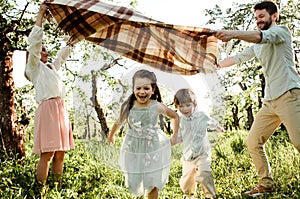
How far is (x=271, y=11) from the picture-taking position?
15.2ft

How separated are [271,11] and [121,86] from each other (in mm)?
2214

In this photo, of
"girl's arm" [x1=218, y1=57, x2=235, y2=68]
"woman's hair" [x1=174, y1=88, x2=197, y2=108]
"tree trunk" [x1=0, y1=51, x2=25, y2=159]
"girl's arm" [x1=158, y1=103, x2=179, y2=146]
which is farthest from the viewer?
"tree trunk" [x1=0, y1=51, x2=25, y2=159]

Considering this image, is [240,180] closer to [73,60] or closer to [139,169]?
[139,169]

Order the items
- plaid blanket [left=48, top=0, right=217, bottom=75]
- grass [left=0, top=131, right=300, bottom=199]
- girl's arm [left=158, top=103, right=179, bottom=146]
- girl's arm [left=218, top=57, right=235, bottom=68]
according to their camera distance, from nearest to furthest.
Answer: plaid blanket [left=48, top=0, right=217, bottom=75] → girl's arm [left=158, top=103, right=179, bottom=146] → grass [left=0, top=131, right=300, bottom=199] → girl's arm [left=218, top=57, right=235, bottom=68]

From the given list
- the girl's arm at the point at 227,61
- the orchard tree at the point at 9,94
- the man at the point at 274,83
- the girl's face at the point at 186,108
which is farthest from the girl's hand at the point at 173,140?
the orchard tree at the point at 9,94

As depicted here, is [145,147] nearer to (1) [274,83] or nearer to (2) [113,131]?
(2) [113,131]

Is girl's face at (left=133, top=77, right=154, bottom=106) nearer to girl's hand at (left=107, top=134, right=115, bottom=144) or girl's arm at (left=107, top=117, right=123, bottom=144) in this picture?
girl's arm at (left=107, top=117, right=123, bottom=144)

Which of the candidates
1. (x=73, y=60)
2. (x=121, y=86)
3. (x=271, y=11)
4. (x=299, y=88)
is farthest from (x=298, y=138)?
(x=73, y=60)

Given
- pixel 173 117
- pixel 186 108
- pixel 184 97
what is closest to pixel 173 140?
pixel 173 117

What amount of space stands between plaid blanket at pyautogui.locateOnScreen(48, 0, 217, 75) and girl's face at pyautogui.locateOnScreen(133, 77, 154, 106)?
148mm

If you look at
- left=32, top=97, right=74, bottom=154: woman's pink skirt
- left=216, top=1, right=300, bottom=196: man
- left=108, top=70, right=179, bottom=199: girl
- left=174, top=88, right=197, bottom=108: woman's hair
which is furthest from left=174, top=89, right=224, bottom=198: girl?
left=32, top=97, right=74, bottom=154: woman's pink skirt

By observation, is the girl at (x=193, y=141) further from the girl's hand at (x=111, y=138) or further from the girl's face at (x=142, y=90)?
the girl's hand at (x=111, y=138)

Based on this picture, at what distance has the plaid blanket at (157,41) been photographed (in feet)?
11.1

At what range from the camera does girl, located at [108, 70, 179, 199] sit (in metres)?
3.45
